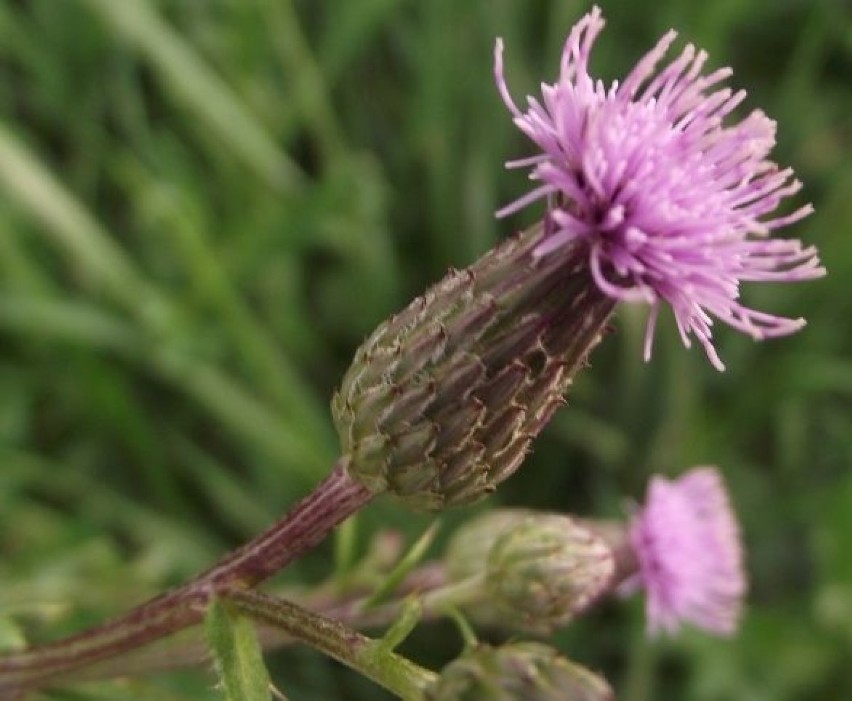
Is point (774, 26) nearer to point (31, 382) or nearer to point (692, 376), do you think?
point (692, 376)

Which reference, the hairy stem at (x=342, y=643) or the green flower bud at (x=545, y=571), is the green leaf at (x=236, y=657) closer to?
the hairy stem at (x=342, y=643)

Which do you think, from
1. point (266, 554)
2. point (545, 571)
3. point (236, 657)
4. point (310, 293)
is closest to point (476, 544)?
point (545, 571)

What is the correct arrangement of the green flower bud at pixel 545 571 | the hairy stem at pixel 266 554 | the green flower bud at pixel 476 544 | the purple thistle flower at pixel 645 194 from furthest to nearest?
the green flower bud at pixel 476 544, the green flower bud at pixel 545 571, the hairy stem at pixel 266 554, the purple thistle flower at pixel 645 194

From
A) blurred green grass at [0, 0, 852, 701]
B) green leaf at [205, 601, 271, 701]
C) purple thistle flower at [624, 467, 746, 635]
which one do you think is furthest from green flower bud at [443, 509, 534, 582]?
blurred green grass at [0, 0, 852, 701]

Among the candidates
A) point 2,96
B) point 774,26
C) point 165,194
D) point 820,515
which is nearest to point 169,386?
point 165,194

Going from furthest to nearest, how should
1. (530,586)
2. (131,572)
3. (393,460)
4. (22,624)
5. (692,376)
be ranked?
(692,376) < (131,572) < (22,624) < (530,586) < (393,460)

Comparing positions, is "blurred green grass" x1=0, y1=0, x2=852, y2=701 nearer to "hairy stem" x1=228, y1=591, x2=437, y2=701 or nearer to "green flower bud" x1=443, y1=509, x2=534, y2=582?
"green flower bud" x1=443, y1=509, x2=534, y2=582

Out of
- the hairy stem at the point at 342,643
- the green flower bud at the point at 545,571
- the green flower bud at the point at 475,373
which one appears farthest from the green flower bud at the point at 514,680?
the green flower bud at the point at 545,571
